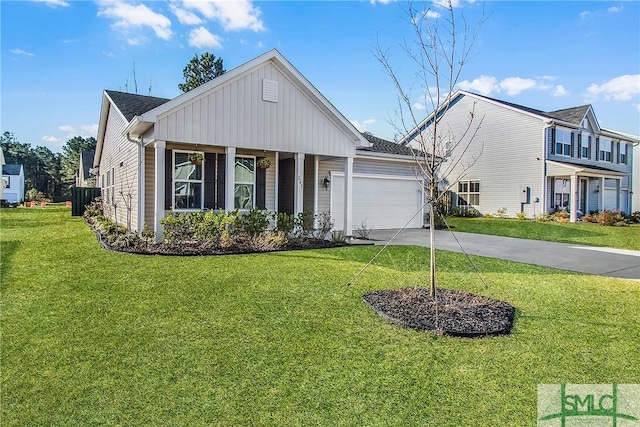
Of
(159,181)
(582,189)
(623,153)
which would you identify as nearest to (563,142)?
(582,189)

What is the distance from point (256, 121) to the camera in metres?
10.9

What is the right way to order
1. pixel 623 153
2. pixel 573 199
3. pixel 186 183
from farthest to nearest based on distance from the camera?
1. pixel 623 153
2. pixel 573 199
3. pixel 186 183

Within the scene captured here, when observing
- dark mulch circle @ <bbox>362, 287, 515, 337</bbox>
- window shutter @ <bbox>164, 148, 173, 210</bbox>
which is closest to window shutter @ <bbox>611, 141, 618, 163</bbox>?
dark mulch circle @ <bbox>362, 287, 515, 337</bbox>

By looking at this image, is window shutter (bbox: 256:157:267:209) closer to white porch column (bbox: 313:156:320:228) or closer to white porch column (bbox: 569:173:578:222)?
white porch column (bbox: 313:156:320:228)

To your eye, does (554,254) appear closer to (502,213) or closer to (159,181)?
(159,181)

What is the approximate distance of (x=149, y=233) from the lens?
9.98m

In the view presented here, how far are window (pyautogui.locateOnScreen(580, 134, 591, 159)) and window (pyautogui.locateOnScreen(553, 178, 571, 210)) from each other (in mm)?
3100

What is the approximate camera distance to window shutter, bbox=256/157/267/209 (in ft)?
41.0

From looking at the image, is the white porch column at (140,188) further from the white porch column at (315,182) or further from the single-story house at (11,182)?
the single-story house at (11,182)

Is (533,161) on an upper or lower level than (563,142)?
lower

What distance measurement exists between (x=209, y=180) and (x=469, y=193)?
60.2ft

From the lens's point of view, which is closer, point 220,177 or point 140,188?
point 140,188

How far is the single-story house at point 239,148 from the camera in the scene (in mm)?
9992

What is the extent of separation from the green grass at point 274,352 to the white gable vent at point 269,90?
6.17 m
